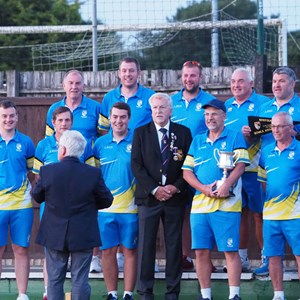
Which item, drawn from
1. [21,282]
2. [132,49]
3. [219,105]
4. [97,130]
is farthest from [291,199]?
[132,49]

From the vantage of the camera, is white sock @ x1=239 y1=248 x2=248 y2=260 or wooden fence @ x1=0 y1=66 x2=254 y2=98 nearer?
white sock @ x1=239 y1=248 x2=248 y2=260

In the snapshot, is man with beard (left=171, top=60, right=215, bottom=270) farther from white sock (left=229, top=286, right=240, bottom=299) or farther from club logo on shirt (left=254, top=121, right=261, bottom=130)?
white sock (left=229, top=286, right=240, bottom=299)

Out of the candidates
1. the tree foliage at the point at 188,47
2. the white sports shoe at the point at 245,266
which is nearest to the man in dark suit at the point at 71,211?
the white sports shoe at the point at 245,266

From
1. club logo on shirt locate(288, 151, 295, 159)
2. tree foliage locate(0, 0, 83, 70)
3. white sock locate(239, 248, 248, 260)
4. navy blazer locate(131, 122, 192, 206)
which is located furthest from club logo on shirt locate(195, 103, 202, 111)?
tree foliage locate(0, 0, 83, 70)

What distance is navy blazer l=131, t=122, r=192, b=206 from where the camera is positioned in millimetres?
9398

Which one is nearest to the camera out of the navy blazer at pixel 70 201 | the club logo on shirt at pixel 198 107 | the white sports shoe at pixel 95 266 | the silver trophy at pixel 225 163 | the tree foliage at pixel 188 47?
the navy blazer at pixel 70 201

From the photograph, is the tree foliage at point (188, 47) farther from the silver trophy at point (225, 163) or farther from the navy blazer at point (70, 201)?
the navy blazer at point (70, 201)

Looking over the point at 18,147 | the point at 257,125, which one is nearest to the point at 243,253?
the point at 257,125

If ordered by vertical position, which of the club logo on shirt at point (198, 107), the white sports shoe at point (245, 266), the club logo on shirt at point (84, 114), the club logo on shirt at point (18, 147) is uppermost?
the club logo on shirt at point (198, 107)

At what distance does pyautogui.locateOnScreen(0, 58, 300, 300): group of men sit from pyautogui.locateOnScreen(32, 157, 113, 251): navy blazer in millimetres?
541

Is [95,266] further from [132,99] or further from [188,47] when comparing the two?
[188,47]

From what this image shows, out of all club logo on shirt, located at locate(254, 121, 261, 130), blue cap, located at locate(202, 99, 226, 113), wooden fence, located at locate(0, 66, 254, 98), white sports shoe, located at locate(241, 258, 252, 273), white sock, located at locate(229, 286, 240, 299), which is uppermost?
wooden fence, located at locate(0, 66, 254, 98)

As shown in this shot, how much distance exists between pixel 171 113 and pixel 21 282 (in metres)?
2.28

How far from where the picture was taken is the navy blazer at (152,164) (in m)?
9.40
